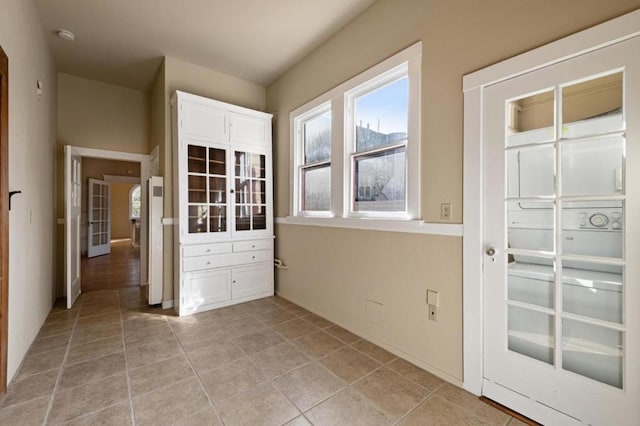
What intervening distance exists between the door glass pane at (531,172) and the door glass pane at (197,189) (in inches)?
124

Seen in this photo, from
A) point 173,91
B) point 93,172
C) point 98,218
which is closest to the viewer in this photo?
point 173,91

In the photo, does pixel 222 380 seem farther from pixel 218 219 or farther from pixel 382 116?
pixel 382 116

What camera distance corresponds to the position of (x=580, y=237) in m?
1.54

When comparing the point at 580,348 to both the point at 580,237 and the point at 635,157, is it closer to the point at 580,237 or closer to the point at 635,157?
the point at 580,237

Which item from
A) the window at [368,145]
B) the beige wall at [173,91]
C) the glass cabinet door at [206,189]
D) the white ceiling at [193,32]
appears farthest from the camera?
the beige wall at [173,91]

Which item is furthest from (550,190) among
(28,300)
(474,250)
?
(28,300)

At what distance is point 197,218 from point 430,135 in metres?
2.75

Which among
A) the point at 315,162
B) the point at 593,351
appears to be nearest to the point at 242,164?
the point at 315,162

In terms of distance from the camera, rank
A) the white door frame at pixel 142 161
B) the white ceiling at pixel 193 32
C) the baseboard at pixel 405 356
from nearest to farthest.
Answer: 1. the baseboard at pixel 405 356
2. the white ceiling at pixel 193 32
3. the white door frame at pixel 142 161

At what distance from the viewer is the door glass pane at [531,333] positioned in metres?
1.65

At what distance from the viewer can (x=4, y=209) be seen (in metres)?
1.89

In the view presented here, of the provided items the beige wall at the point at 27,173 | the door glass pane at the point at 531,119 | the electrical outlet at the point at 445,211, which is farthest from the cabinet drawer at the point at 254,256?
the door glass pane at the point at 531,119

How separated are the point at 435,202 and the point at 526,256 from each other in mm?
654

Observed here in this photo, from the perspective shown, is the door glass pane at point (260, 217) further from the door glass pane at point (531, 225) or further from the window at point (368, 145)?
the door glass pane at point (531, 225)
